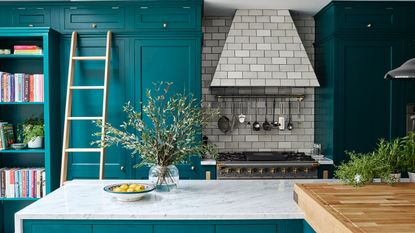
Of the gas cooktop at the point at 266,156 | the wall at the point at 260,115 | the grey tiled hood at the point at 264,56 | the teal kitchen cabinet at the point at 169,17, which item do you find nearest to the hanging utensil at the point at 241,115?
the wall at the point at 260,115

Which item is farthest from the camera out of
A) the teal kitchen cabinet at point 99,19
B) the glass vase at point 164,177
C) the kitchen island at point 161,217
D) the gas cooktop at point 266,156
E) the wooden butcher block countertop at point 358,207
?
the gas cooktop at point 266,156

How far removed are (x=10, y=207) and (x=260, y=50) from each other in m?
3.31

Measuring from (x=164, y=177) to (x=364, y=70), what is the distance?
272cm

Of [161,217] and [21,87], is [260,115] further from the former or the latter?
[161,217]

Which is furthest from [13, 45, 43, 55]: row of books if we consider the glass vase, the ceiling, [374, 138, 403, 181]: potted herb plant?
[374, 138, 403, 181]: potted herb plant

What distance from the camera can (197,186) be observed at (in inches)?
108

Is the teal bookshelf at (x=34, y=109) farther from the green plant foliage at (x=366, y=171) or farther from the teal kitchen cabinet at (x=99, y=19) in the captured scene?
the green plant foliage at (x=366, y=171)

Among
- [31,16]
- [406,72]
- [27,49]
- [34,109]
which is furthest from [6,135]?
A: [406,72]

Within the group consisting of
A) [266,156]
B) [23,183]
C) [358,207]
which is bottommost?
[23,183]

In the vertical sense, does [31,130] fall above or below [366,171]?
above

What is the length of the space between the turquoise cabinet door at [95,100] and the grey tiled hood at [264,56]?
3.40 ft

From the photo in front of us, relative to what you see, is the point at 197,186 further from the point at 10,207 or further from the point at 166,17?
the point at 10,207

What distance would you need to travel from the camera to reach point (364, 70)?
13.6 ft

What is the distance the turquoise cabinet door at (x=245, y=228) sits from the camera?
81.7 inches
